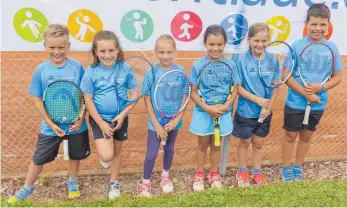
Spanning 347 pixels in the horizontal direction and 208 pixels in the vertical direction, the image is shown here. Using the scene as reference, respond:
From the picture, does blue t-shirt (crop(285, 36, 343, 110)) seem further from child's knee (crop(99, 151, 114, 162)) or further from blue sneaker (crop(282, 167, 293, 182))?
child's knee (crop(99, 151, 114, 162))

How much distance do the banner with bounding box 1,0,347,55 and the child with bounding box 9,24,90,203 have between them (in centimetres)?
48

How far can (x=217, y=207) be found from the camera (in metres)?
3.53

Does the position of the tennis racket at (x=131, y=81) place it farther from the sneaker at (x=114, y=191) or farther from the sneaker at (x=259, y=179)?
the sneaker at (x=259, y=179)

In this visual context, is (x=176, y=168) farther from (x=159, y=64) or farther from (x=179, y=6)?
(x=179, y=6)

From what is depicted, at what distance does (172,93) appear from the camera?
152 inches

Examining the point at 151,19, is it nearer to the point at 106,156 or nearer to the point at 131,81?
the point at 131,81

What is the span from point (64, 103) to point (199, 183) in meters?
1.70

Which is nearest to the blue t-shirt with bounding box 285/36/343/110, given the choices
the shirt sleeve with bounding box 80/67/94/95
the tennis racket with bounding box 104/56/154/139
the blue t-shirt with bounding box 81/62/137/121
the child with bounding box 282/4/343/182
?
the child with bounding box 282/4/343/182

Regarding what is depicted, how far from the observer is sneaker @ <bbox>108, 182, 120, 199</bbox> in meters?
4.06

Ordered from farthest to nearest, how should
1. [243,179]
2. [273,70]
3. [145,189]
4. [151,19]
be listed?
[243,179]
[151,19]
[145,189]
[273,70]

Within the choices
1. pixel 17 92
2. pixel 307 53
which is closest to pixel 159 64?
pixel 307 53

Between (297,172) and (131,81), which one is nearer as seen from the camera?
(131,81)

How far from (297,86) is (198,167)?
1.38 meters

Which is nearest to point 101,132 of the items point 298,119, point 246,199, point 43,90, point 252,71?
point 43,90
